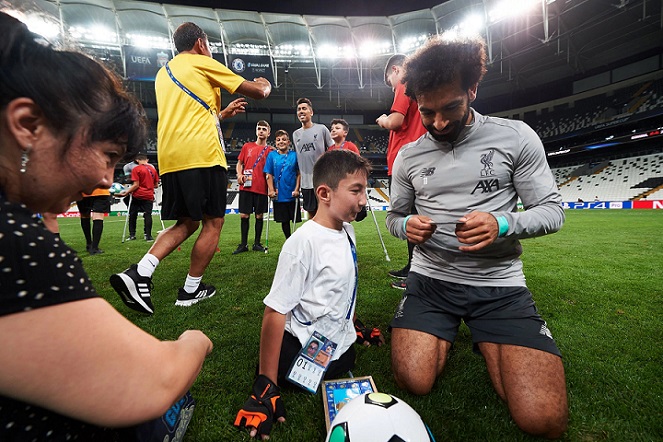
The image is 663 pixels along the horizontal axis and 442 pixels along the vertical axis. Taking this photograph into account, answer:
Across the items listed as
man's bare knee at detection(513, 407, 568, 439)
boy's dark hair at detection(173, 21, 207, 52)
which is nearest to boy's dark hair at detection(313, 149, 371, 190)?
man's bare knee at detection(513, 407, 568, 439)

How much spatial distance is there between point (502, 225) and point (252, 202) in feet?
18.2

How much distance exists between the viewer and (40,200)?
729 millimetres

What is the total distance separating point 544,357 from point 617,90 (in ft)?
109

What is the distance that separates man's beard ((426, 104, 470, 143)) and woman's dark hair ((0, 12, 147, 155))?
1631 mm

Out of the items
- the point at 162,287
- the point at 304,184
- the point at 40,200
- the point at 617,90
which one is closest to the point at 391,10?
the point at 617,90

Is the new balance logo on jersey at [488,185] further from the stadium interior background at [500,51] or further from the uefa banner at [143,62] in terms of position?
the uefa banner at [143,62]

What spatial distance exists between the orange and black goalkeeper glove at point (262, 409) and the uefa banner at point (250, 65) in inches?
847

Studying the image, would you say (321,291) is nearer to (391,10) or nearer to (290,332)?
(290,332)

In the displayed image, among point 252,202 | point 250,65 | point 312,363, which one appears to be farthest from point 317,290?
point 250,65

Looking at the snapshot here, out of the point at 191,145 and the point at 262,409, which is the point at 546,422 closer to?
the point at 262,409

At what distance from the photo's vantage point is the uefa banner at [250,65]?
2014 cm

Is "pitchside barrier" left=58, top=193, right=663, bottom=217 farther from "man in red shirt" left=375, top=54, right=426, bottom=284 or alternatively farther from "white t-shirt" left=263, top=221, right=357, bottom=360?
"white t-shirt" left=263, top=221, right=357, bottom=360

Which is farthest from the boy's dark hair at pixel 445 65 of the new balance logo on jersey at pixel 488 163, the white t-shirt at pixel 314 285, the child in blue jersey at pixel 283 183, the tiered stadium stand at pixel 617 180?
the tiered stadium stand at pixel 617 180

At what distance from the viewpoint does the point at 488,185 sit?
6.18ft
